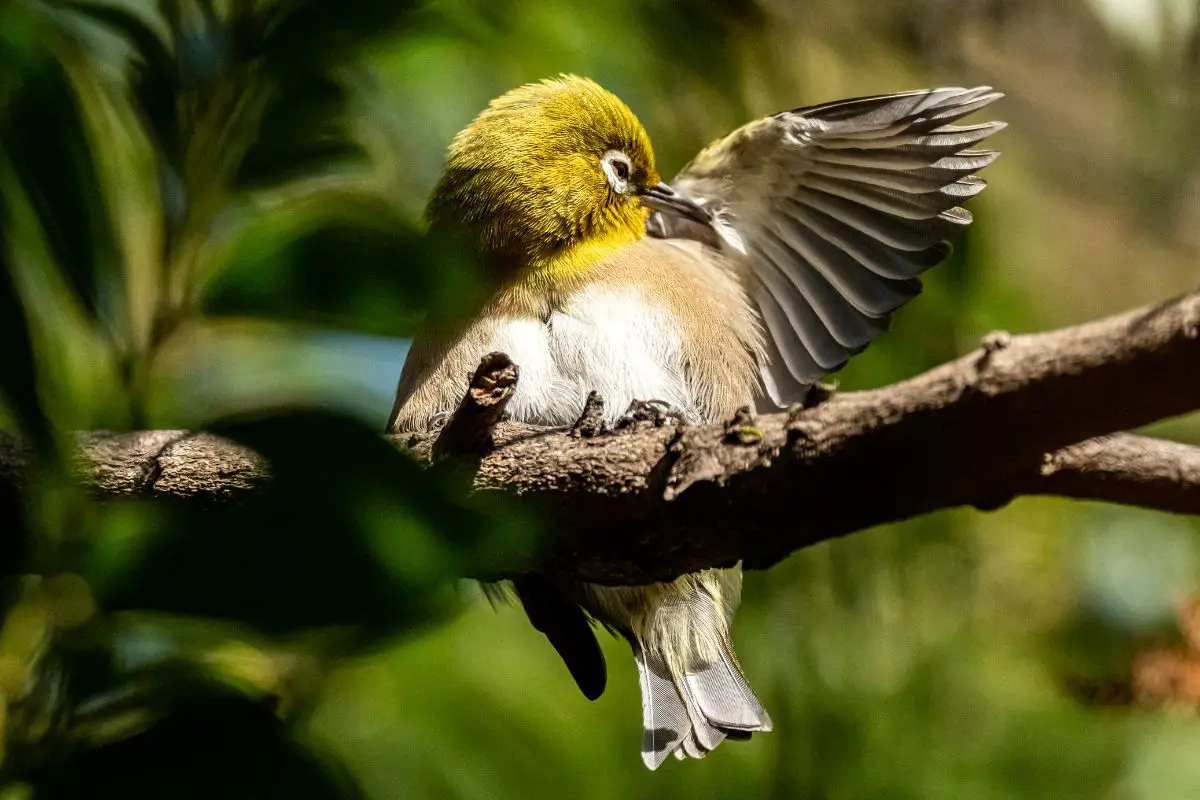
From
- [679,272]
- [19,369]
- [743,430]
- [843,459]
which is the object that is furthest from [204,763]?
[679,272]

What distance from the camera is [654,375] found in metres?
3.04

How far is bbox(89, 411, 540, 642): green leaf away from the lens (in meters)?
0.89

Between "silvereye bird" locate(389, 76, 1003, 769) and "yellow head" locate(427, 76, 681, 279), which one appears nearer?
"silvereye bird" locate(389, 76, 1003, 769)

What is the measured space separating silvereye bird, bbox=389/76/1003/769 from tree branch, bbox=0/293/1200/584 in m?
0.64

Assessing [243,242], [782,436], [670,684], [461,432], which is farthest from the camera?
[670,684]

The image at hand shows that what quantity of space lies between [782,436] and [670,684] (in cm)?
137

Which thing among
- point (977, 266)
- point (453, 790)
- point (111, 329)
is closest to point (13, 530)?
point (111, 329)

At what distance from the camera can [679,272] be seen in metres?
3.31

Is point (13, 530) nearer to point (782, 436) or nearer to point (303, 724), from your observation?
point (303, 724)

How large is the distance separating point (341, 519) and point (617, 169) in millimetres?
2647

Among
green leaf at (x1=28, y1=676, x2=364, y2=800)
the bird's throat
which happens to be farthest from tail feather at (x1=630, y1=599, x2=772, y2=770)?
green leaf at (x1=28, y1=676, x2=364, y2=800)

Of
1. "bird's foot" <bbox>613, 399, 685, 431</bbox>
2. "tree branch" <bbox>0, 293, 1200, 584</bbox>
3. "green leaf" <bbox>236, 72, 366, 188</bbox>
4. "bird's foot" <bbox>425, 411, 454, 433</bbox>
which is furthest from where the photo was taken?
"bird's foot" <bbox>425, 411, 454, 433</bbox>

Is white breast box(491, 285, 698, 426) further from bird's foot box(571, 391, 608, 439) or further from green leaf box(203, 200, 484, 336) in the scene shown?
Answer: green leaf box(203, 200, 484, 336)

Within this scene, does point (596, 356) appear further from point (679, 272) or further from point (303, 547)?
point (303, 547)
